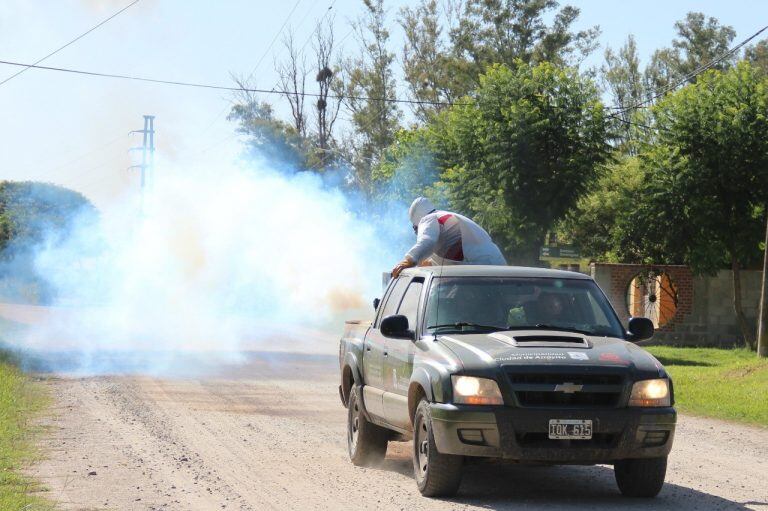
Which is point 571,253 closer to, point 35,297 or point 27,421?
point 35,297

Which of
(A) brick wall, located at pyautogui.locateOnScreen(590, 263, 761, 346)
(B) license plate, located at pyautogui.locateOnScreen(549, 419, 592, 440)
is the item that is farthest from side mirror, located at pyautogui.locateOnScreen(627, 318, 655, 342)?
(A) brick wall, located at pyautogui.locateOnScreen(590, 263, 761, 346)

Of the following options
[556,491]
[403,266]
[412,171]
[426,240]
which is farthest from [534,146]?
[556,491]

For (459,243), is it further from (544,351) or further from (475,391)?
(475,391)

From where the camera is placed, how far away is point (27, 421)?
43.1 ft

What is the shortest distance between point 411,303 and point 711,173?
19668mm

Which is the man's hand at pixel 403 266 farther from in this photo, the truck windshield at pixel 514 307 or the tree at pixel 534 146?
the tree at pixel 534 146

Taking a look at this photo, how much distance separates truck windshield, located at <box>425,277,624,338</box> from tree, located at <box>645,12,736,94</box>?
6540 centimetres

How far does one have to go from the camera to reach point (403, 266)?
10.9 m

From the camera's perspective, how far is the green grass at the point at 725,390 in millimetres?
15422

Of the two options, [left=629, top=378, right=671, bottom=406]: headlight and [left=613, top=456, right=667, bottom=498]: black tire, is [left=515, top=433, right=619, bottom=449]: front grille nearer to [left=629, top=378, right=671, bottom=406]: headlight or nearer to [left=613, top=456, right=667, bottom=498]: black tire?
[left=629, top=378, right=671, bottom=406]: headlight

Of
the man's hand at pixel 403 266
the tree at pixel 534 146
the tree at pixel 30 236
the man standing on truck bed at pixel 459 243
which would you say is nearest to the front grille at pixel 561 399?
the man's hand at pixel 403 266

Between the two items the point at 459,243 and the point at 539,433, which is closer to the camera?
the point at 539,433

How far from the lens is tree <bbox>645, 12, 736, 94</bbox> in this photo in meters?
72.6

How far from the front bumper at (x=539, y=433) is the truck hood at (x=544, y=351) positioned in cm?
32
